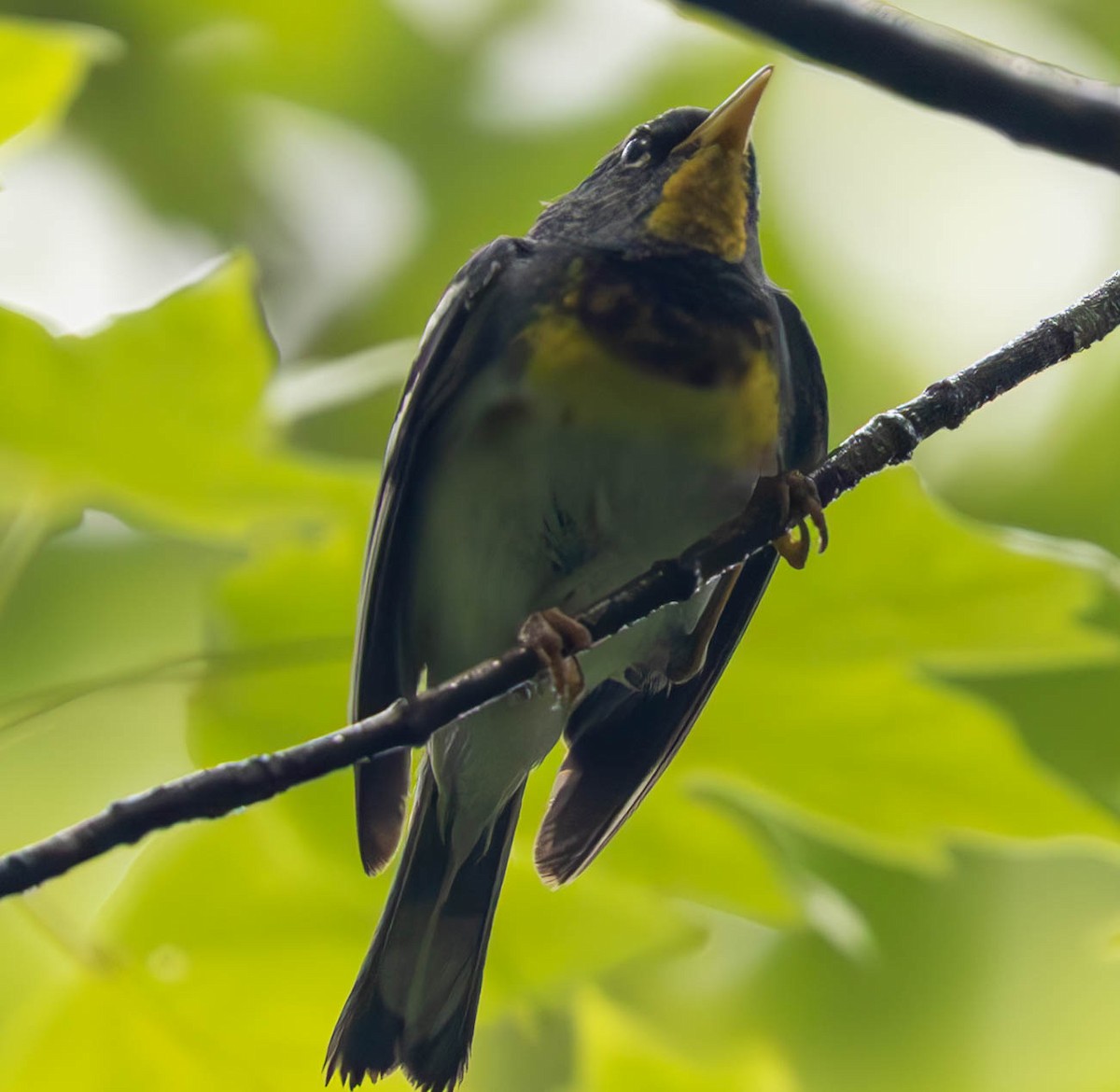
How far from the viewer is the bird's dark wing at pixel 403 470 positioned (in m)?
1.58

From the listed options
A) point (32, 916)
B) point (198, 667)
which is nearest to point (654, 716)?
point (198, 667)

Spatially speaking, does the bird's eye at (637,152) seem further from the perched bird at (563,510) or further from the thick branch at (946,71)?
the thick branch at (946,71)

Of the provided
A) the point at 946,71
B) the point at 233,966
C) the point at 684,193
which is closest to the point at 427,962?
the point at 233,966

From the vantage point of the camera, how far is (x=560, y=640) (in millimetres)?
1469

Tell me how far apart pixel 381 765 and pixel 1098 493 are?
1325mm

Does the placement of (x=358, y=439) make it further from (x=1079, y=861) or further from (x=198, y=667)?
(x=1079, y=861)

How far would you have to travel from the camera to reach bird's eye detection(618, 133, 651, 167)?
1.97 meters

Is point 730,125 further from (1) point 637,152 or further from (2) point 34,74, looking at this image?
(2) point 34,74

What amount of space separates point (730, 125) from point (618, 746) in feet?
2.67

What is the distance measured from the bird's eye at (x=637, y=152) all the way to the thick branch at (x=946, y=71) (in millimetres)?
1208

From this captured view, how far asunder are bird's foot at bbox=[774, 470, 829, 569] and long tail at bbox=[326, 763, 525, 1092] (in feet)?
2.23

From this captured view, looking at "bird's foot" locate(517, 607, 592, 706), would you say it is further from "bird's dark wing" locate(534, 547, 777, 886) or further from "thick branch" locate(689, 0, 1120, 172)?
"thick branch" locate(689, 0, 1120, 172)

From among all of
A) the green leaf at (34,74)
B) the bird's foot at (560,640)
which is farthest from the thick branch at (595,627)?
the green leaf at (34,74)

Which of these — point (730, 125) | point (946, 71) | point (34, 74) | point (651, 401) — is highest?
point (946, 71)
